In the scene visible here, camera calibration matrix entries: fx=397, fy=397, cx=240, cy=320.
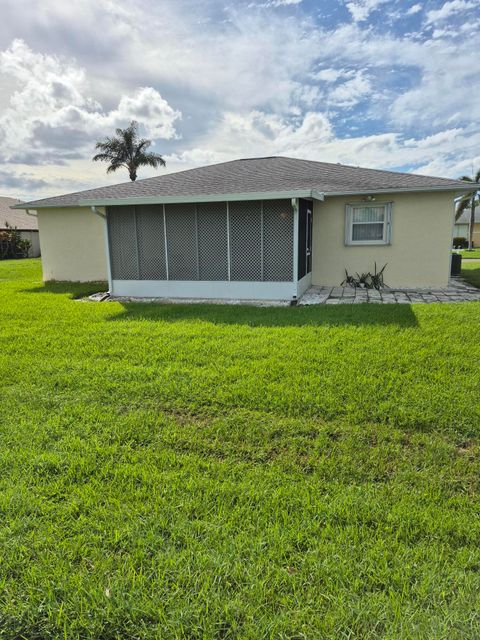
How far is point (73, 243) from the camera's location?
1398 centimetres

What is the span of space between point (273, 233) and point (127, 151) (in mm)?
28224

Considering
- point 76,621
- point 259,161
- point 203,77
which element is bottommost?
point 76,621

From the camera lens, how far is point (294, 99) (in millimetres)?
14891

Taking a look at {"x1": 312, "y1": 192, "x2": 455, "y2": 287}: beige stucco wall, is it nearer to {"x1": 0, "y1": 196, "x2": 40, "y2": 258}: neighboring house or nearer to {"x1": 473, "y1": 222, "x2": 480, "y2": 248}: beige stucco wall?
{"x1": 0, "y1": 196, "x2": 40, "y2": 258}: neighboring house

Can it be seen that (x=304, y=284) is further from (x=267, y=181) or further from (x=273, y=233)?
(x=267, y=181)

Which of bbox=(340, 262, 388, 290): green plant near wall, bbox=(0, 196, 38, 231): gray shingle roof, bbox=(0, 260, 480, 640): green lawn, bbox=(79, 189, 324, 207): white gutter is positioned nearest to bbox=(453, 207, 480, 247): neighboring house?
bbox=(340, 262, 388, 290): green plant near wall

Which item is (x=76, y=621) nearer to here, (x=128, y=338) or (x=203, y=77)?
(x=128, y=338)

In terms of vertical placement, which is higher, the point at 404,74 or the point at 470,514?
the point at 404,74

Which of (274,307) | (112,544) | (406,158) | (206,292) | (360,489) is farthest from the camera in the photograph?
(406,158)

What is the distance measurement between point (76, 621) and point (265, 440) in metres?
1.89

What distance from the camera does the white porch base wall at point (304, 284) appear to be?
9782 mm

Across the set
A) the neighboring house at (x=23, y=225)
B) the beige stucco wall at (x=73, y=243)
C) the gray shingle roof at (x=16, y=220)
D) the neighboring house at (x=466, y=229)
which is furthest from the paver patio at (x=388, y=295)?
the neighboring house at (x=466, y=229)

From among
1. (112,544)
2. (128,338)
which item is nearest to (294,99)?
(128,338)

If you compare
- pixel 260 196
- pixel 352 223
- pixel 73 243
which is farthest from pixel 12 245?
pixel 352 223
